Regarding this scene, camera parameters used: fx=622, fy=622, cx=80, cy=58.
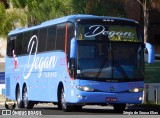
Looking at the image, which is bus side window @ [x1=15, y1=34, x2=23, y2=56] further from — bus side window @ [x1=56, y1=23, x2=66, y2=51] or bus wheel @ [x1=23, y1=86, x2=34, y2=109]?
bus side window @ [x1=56, y1=23, x2=66, y2=51]

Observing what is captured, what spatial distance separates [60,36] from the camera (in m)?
24.3

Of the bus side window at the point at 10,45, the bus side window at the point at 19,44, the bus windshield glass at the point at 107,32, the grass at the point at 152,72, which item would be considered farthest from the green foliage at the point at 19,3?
the bus windshield glass at the point at 107,32

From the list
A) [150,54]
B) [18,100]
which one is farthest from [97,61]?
[18,100]

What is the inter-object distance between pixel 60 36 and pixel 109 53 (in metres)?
2.26

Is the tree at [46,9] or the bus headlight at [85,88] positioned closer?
the bus headlight at [85,88]

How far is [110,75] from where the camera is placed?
23000 millimetres

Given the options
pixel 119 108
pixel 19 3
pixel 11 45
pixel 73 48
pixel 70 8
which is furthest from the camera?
pixel 19 3

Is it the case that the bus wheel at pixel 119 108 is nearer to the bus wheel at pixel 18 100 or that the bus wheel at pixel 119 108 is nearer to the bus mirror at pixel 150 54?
the bus mirror at pixel 150 54

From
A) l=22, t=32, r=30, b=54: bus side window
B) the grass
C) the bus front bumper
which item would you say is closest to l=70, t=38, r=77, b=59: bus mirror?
the bus front bumper

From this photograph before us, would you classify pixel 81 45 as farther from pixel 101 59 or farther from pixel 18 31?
pixel 18 31

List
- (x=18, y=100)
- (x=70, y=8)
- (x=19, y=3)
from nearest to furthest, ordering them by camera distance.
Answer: (x=18, y=100) < (x=70, y=8) < (x=19, y=3)

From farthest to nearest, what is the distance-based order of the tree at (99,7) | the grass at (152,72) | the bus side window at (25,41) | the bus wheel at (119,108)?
the tree at (99,7) → the grass at (152,72) → the bus side window at (25,41) → the bus wheel at (119,108)

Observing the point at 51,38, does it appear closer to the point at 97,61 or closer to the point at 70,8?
the point at 97,61

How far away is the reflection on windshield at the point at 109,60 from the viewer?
22.9 m
